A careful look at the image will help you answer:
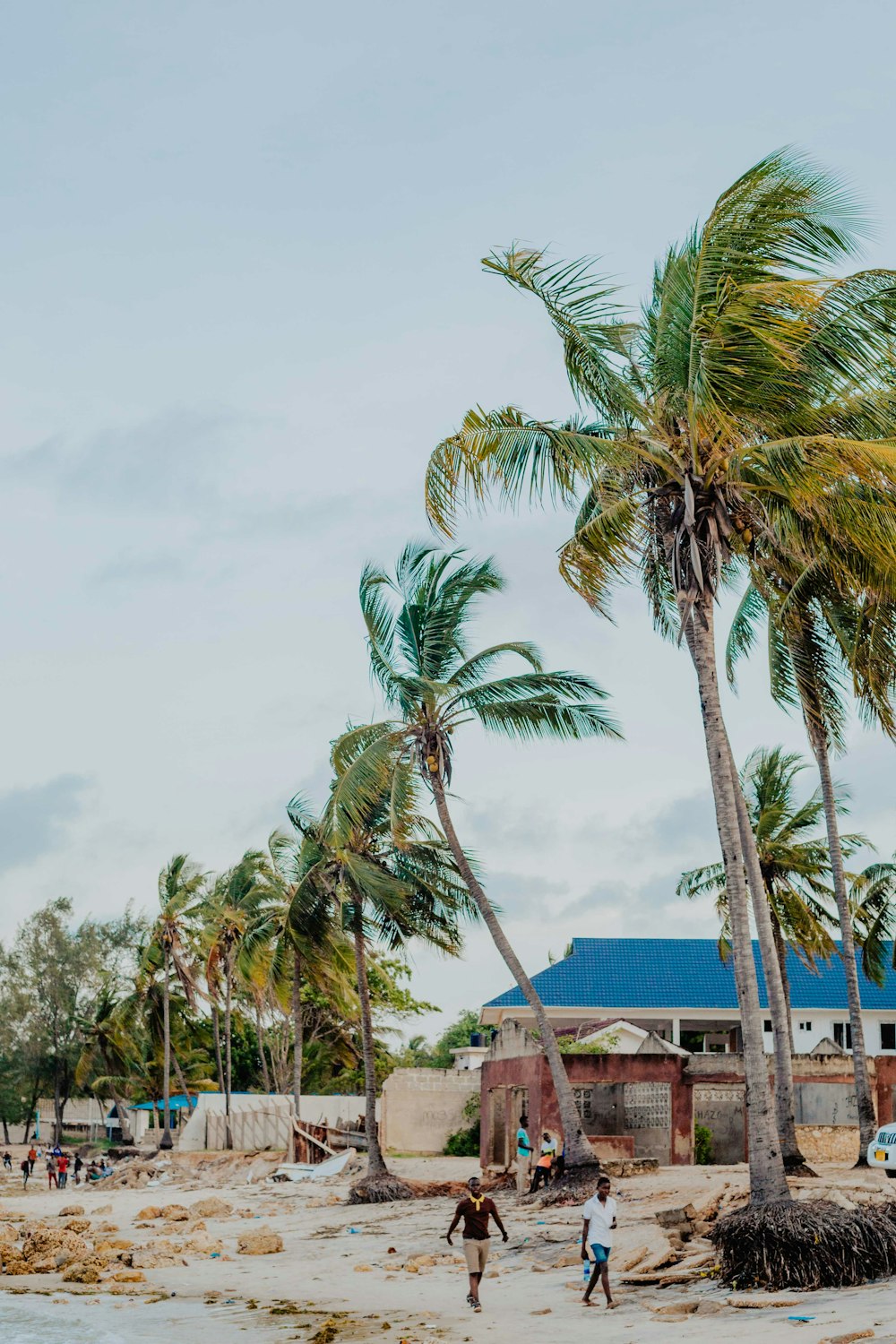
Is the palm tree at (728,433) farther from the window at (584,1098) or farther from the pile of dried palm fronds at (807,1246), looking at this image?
the window at (584,1098)

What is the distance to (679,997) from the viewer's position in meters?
44.7

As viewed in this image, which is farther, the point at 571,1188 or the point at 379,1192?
the point at 379,1192

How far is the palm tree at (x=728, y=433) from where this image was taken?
572 inches

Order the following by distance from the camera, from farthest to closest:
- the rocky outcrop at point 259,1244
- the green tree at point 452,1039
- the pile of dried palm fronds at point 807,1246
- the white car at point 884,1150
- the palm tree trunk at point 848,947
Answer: the green tree at point 452,1039 < the palm tree trunk at point 848,947 < the rocky outcrop at point 259,1244 < the white car at point 884,1150 < the pile of dried palm fronds at point 807,1246

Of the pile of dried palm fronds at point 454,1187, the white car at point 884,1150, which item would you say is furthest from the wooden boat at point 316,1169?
the white car at point 884,1150

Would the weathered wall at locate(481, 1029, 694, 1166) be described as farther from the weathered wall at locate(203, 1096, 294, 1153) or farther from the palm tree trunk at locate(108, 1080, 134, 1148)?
the palm tree trunk at locate(108, 1080, 134, 1148)

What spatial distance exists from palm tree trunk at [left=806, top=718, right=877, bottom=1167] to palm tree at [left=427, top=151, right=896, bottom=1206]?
7126 mm

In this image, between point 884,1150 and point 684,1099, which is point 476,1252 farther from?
point 684,1099

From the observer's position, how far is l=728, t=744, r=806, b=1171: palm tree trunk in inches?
800

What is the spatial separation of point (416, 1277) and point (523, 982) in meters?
7.31

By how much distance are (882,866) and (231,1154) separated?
20.2m

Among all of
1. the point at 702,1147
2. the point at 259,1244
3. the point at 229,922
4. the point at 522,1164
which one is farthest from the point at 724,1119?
the point at 229,922

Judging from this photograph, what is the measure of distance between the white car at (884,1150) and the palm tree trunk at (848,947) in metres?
4.70

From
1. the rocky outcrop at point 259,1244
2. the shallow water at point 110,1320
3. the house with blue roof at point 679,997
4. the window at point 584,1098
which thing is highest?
the house with blue roof at point 679,997
